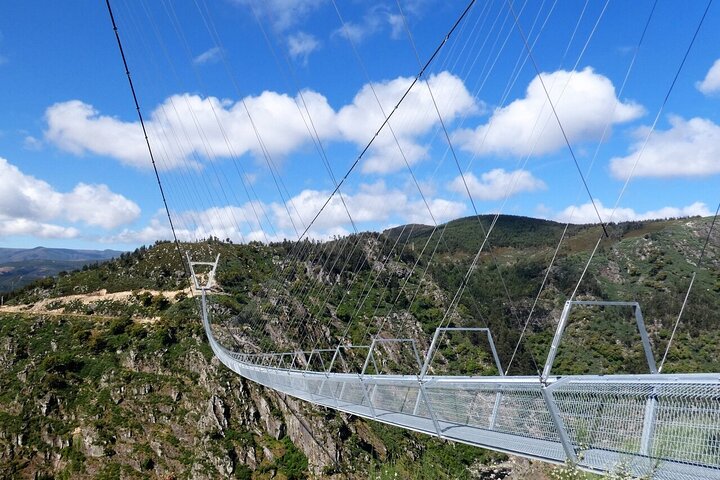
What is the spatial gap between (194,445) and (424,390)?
26.0 metres

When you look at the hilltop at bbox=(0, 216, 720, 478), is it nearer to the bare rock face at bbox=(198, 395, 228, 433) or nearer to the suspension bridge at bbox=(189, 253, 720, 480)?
the bare rock face at bbox=(198, 395, 228, 433)

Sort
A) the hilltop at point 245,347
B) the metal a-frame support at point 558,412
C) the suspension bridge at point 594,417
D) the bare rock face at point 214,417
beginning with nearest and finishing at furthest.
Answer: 1. the suspension bridge at point 594,417
2. the metal a-frame support at point 558,412
3. the hilltop at point 245,347
4. the bare rock face at point 214,417

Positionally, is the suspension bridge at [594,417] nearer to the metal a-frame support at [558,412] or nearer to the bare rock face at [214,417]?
the metal a-frame support at [558,412]

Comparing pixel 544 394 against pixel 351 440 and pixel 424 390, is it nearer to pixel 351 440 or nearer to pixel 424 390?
pixel 424 390

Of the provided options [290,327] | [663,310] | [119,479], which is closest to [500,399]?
[119,479]

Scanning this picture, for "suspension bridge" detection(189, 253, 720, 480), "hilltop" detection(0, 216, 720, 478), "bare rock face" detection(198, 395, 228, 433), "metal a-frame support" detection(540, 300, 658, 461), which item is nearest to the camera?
"suspension bridge" detection(189, 253, 720, 480)

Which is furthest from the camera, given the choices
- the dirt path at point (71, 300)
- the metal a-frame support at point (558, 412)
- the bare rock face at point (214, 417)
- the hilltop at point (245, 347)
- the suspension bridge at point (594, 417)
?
the dirt path at point (71, 300)

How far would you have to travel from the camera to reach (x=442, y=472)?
34.7 meters

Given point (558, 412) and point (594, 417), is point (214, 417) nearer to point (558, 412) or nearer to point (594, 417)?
point (558, 412)

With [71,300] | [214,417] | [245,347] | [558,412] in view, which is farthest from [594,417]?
[71,300]

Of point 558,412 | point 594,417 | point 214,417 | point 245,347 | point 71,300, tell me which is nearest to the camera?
point 594,417

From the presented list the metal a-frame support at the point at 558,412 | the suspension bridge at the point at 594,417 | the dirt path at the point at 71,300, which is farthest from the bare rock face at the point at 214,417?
the metal a-frame support at the point at 558,412

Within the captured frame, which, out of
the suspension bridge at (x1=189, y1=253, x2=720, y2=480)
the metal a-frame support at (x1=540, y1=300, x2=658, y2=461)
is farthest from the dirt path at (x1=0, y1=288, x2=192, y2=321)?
the metal a-frame support at (x1=540, y1=300, x2=658, y2=461)

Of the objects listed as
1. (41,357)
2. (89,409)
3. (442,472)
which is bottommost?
(442,472)
